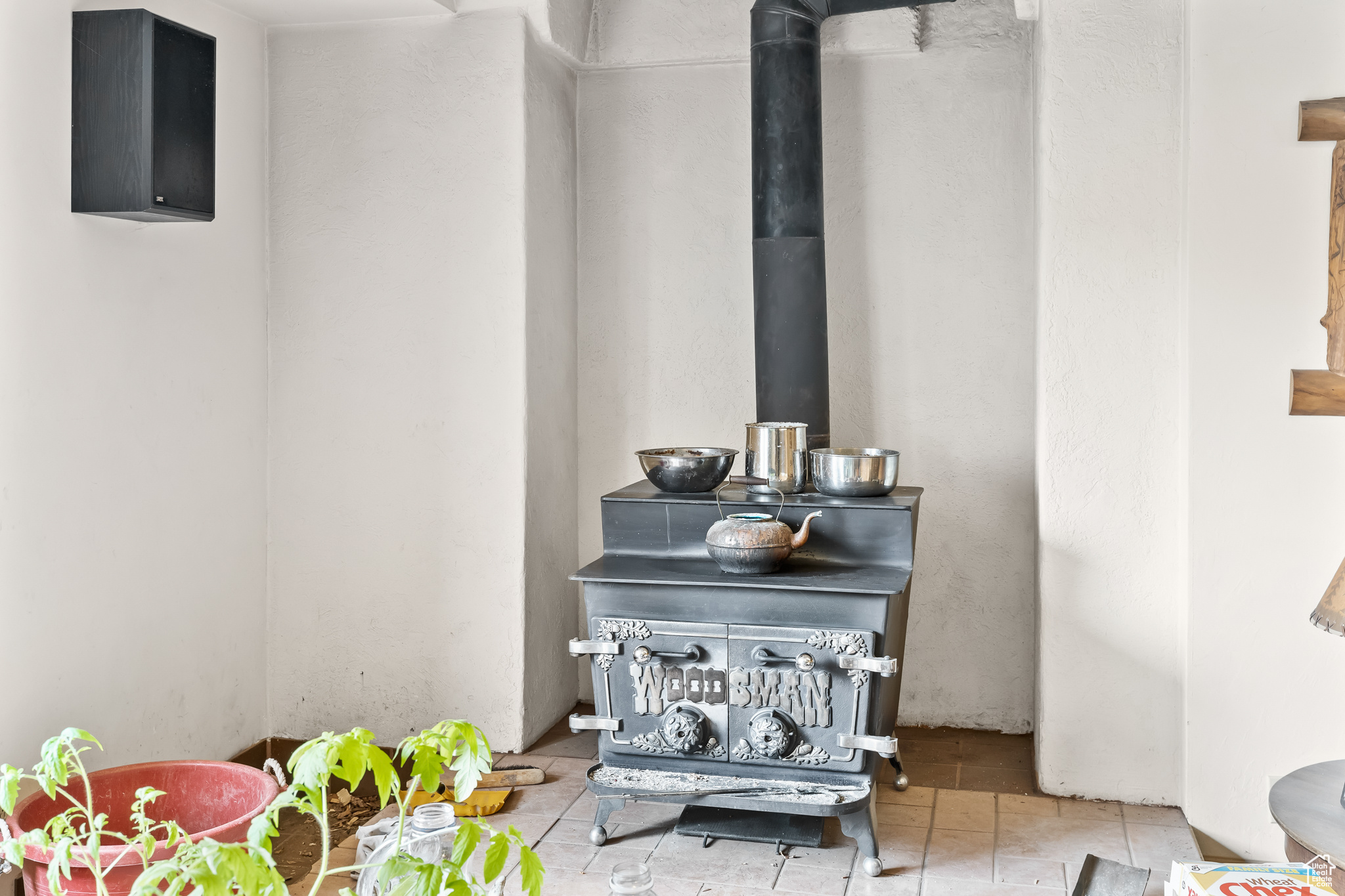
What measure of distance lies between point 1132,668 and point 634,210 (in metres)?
2.28

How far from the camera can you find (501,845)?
99 centimetres

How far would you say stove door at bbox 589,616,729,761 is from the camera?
2.81 meters

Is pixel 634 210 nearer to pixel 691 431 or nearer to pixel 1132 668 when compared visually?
pixel 691 431

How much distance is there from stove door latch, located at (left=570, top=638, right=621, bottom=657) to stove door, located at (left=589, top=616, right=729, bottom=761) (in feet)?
0.05

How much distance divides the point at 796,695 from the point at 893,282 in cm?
168

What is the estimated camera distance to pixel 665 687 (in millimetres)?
2848

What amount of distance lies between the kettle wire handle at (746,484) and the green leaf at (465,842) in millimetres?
2016

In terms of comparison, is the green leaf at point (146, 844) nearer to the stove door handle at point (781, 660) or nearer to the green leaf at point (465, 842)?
the green leaf at point (465, 842)

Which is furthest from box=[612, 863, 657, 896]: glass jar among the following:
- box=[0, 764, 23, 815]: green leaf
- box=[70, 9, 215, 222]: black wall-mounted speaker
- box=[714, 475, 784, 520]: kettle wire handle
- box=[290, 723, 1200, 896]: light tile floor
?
box=[70, 9, 215, 222]: black wall-mounted speaker

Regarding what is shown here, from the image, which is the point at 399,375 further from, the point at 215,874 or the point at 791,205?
the point at 215,874

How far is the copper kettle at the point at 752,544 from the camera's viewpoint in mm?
2812

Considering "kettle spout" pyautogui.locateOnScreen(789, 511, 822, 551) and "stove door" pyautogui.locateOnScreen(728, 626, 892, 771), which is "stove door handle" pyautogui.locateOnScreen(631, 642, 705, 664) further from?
→ "kettle spout" pyautogui.locateOnScreen(789, 511, 822, 551)

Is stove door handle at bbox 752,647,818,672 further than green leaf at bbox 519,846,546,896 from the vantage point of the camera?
Yes

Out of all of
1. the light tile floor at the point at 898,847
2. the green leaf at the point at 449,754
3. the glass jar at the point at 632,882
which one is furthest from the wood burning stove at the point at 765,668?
the green leaf at the point at 449,754
